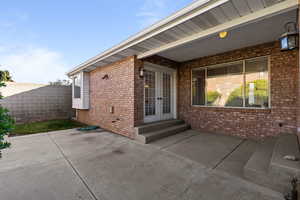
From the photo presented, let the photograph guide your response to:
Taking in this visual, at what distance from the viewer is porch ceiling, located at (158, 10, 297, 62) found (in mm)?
2713

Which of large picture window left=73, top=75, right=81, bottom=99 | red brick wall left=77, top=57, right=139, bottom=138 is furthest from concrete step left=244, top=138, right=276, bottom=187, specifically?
large picture window left=73, top=75, right=81, bottom=99

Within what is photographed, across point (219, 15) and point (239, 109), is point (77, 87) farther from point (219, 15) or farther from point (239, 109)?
point (239, 109)

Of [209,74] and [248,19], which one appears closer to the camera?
[248,19]

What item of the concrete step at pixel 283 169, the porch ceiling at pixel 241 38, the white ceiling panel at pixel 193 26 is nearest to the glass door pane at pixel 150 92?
the porch ceiling at pixel 241 38

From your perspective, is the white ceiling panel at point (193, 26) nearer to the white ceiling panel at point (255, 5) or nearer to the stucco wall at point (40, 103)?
the white ceiling panel at point (255, 5)

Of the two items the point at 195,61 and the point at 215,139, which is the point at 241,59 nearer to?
the point at 195,61

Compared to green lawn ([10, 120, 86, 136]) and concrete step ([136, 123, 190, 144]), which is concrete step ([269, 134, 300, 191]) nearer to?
concrete step ([136, 123, 190, 144])

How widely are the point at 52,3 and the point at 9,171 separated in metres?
6.12

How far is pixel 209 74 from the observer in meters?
4.98

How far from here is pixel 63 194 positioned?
5.91 ft

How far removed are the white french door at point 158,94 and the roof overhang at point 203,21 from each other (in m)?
1.34

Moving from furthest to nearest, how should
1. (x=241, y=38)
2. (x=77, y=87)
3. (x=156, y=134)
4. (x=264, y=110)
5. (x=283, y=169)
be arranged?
1. (x=77, y=87)
2. (x=156, y=134)
3. (x=264, y=110)
4. (x=241, y=38)
5. (x=283, y=169)

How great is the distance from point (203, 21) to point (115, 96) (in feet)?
12.6

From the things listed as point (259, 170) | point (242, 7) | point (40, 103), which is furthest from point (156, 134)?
point (40, 103)
